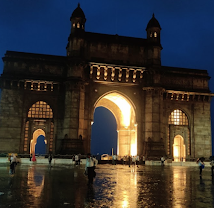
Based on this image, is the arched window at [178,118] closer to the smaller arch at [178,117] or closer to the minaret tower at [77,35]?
the smaller arch at [178,117]

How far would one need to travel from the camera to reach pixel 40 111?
3509cm

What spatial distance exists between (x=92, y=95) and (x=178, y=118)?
12677 mm

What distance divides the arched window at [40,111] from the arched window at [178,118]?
16478 millimetres

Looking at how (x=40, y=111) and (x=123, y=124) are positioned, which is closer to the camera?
(x=40, y=111)

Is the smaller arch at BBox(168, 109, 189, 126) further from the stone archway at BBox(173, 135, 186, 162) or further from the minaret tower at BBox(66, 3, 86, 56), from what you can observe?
the minaret tower at BBox(66, 3, 86, 56)

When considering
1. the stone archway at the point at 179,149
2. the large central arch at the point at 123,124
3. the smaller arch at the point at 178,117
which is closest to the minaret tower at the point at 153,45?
the smaller arch at the point at 178,117

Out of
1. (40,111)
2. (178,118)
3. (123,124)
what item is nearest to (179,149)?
(178,118)

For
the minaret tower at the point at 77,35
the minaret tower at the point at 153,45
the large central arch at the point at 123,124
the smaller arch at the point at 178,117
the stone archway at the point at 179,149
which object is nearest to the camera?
the minaret tower at the point at 77,35

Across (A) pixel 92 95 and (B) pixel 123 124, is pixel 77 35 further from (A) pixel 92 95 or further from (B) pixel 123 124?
(B) pixel 123 124

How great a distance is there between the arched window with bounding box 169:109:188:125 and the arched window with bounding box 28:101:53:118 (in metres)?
16.5

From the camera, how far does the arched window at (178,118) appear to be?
3862 cm

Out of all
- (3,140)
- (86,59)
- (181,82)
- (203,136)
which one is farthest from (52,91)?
(203,136)

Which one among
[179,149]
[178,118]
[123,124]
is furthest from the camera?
[123,124]

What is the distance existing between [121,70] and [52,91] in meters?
9.21
